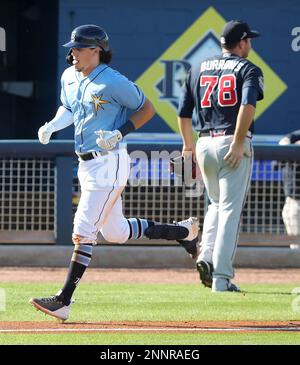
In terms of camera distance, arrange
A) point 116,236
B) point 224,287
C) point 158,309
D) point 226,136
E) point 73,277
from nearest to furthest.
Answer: point 73,277
point 116,236
point 158,309
point 226,136
point 224,287

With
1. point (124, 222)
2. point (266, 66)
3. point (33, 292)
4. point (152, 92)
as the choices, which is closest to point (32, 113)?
point (152, 92)

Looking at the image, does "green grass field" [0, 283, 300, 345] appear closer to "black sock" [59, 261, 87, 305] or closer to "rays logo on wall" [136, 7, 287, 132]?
"black sock" [59, 261, 87, 305]

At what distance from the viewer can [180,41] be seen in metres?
13.5

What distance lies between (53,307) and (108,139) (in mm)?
1110

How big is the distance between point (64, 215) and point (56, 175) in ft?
1.35

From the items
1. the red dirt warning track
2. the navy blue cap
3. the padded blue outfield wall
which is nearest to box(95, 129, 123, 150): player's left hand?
the red dirt warning track

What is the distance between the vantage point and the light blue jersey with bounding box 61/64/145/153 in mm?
7203

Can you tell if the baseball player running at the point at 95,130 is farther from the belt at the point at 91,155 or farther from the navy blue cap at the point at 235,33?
the navy blue cap at the point at 235,33

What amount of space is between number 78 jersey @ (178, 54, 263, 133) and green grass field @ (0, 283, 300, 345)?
1349 mm

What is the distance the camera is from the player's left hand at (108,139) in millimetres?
7047

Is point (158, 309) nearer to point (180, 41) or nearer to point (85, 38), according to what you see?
point (85, 38)

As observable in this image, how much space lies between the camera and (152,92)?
13.5m

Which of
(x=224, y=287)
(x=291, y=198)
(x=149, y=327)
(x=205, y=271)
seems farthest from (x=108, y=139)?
(x=291, y=198)
